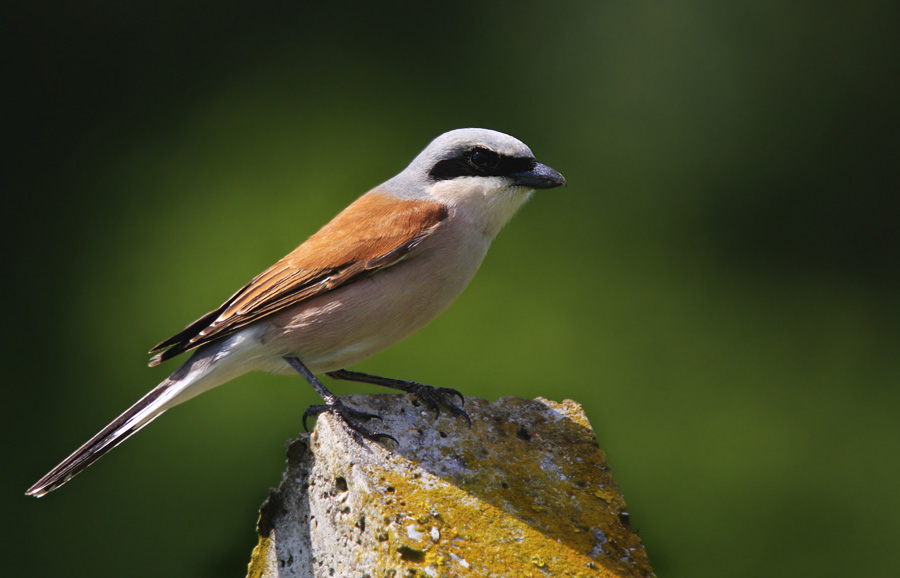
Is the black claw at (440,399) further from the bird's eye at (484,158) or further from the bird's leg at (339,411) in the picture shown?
the bird's eye at (484,158)

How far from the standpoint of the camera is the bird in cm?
225

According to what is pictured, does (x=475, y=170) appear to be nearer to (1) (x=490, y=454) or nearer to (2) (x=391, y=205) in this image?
(2) (x=391, y=205)

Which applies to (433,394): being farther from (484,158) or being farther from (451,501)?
(484,158)

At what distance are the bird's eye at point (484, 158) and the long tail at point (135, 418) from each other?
100 cm

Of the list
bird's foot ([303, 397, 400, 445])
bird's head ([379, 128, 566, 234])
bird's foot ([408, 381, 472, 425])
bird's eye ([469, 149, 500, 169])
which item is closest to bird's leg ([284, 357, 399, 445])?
bird's foot ([303, 397, 400, 445])

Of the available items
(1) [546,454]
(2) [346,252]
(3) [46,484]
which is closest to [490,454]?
(1) [546,454]

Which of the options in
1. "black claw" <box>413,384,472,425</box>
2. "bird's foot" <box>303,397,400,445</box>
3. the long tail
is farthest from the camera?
the long tail

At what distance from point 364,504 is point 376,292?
30.4 inches

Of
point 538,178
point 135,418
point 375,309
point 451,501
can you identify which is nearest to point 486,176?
point 538,178

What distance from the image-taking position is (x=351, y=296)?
2.26m

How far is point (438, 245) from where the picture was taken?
7.59ft

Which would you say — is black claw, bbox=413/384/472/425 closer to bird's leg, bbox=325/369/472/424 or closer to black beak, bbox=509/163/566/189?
bird's leg, bbox=325/369/472/424

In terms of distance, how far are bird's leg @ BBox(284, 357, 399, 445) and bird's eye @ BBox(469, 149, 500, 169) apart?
81cm

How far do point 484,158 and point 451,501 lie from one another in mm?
1167
